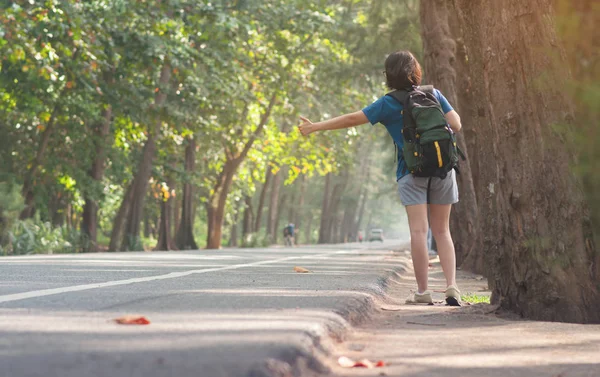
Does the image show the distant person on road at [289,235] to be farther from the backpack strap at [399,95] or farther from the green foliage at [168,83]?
the backpack strap at [399,95]

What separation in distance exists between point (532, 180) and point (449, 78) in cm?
998

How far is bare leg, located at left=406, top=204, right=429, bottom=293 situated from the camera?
7.82 meters

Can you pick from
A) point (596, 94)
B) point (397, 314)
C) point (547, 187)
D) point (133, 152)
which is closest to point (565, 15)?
point (596, 94)

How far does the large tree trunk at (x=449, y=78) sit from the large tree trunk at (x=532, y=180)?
8.95m

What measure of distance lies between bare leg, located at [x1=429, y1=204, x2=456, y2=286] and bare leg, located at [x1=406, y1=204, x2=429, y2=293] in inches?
5.7

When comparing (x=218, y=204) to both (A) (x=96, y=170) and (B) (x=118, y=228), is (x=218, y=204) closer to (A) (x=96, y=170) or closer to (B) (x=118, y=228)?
(B) (x=118, y=228)

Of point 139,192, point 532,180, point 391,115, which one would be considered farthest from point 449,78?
point 139,192

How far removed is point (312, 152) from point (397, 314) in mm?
33211

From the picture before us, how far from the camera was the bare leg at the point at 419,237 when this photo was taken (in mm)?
7824

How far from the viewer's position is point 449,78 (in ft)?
55.4

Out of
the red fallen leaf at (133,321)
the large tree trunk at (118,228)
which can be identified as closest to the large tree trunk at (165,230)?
the large tree trunk at (118,228)

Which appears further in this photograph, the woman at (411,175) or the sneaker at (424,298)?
the sneaker at (424,298)

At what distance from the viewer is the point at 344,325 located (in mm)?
5945

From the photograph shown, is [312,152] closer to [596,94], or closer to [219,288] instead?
[219,288]
